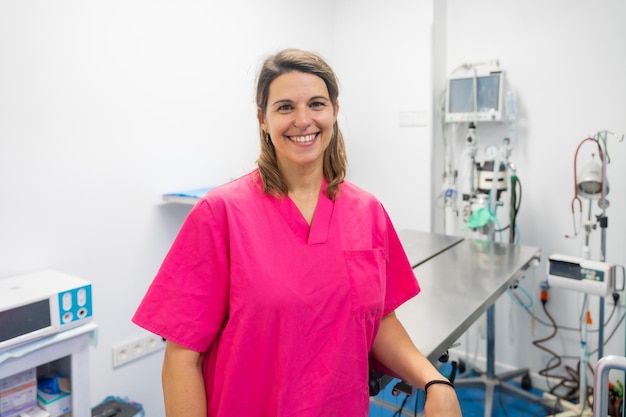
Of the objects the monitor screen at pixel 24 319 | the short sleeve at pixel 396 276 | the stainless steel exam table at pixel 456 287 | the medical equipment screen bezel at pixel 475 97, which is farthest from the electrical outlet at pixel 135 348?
the medical equipment screen bezel at pixel 475 97

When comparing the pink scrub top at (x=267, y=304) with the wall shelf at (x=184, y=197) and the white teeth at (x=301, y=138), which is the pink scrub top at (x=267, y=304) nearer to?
the white teeth at (x=301, y=138)

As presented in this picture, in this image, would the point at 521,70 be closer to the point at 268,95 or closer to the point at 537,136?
the point at 537,136

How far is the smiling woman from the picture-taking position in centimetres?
94

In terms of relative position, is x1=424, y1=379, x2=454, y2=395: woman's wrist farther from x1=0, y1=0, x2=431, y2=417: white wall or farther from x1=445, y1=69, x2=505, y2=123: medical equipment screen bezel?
x1=445, y1=69, x2=505, y2=123: medical equipment screen bezel

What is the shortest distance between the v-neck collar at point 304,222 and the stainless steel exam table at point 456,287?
1.64ft

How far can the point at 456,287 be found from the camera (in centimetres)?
176

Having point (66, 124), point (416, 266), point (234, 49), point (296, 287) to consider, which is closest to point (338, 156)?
point (296, 287)

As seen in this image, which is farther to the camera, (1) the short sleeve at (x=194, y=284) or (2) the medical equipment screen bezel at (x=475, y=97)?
(2) the medical equipment screen bezel at (x=475, y=97)

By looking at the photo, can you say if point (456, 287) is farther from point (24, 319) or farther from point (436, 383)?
point (24, 319)

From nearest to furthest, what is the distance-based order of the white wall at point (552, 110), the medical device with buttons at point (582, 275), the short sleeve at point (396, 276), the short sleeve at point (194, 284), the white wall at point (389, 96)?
1. the short sleeve at point (194, 284)
2. the short sleeve at point (396, 276)
3. the medical device with buttons at point (582, 275)
4. the white wall at point (552, 110)
5. the white wall at point (389, 96)

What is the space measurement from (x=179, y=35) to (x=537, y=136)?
201cm

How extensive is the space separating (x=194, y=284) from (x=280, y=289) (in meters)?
0.18

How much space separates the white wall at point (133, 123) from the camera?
1.77 m

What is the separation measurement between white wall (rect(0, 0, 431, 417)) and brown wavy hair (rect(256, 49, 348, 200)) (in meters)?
1.17
